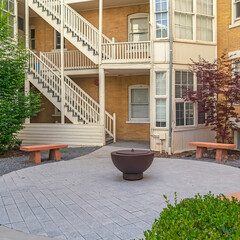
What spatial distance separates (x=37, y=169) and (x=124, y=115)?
767cm

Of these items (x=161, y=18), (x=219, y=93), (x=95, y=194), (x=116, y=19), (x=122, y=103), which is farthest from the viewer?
(x=122, y=103)

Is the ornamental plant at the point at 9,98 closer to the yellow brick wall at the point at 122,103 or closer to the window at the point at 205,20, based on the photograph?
the yellow brick wall at the point at 122,103

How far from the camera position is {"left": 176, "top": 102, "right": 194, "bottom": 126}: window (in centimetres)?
1198

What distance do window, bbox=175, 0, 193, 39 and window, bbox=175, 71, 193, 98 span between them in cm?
154

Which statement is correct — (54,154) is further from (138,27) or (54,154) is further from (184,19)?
(138,27)

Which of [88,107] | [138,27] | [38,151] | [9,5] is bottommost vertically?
[38,151]

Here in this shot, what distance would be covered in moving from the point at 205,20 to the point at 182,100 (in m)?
3.72

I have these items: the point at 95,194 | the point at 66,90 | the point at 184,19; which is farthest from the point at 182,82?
the point at 95,194

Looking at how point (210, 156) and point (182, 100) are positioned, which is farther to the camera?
point (182, 100)

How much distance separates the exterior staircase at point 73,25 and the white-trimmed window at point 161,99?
10.3 feet

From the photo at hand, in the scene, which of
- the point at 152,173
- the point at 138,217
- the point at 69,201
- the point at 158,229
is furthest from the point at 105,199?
the point at 158,229

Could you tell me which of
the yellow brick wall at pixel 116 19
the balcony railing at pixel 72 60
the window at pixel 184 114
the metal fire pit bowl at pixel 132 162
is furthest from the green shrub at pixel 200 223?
the yellow brick wall at pixel 116 19

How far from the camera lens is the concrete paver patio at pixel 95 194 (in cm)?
429

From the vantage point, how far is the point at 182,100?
39.5 ft
